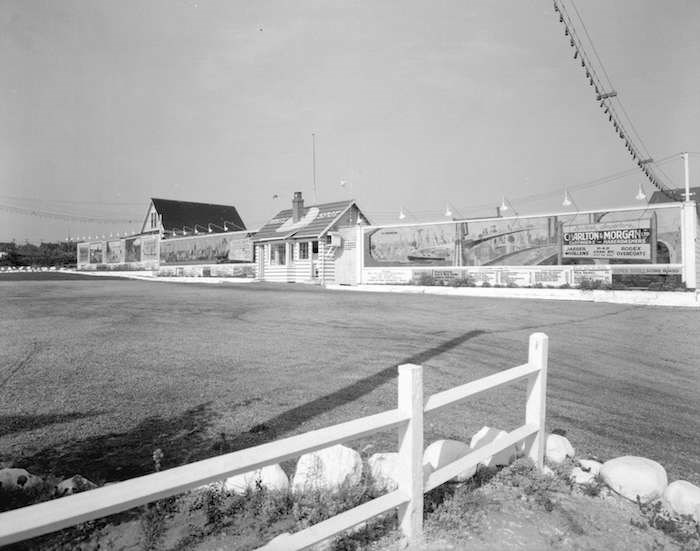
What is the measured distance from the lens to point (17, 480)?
3.22 m

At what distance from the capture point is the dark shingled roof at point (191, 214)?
57.0 meters

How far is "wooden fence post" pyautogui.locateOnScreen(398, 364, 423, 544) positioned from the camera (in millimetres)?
2771

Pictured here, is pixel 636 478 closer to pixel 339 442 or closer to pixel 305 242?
pixel 339 442

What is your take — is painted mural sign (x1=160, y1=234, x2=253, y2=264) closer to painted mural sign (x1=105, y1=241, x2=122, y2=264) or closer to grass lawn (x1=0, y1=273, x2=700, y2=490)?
painted mural sign (x1=105, y1=241, x2=122, y2=264)

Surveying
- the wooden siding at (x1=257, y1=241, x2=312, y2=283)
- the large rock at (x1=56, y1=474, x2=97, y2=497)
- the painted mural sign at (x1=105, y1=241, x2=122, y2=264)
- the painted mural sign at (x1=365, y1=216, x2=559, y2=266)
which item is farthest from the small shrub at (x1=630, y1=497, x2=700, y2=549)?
the painted mural sign at (x1=105, y1=241, x2=122, y2=264)

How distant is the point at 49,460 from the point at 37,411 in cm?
116

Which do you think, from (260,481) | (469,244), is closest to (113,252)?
(469,244)

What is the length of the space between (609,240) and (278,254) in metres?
19.3

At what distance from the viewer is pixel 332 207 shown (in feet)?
105

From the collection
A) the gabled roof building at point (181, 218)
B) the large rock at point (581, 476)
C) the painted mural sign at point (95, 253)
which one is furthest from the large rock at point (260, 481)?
the painted mural sign at point (95, 253)

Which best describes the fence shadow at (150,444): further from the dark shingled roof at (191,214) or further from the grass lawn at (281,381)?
the dark shingled roof at (191,214)

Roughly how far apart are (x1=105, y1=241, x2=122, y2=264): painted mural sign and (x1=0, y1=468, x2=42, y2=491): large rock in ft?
189

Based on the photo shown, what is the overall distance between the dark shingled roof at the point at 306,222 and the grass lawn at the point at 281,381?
18666mm

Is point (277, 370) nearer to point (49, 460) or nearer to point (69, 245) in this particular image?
point (49, 460)
